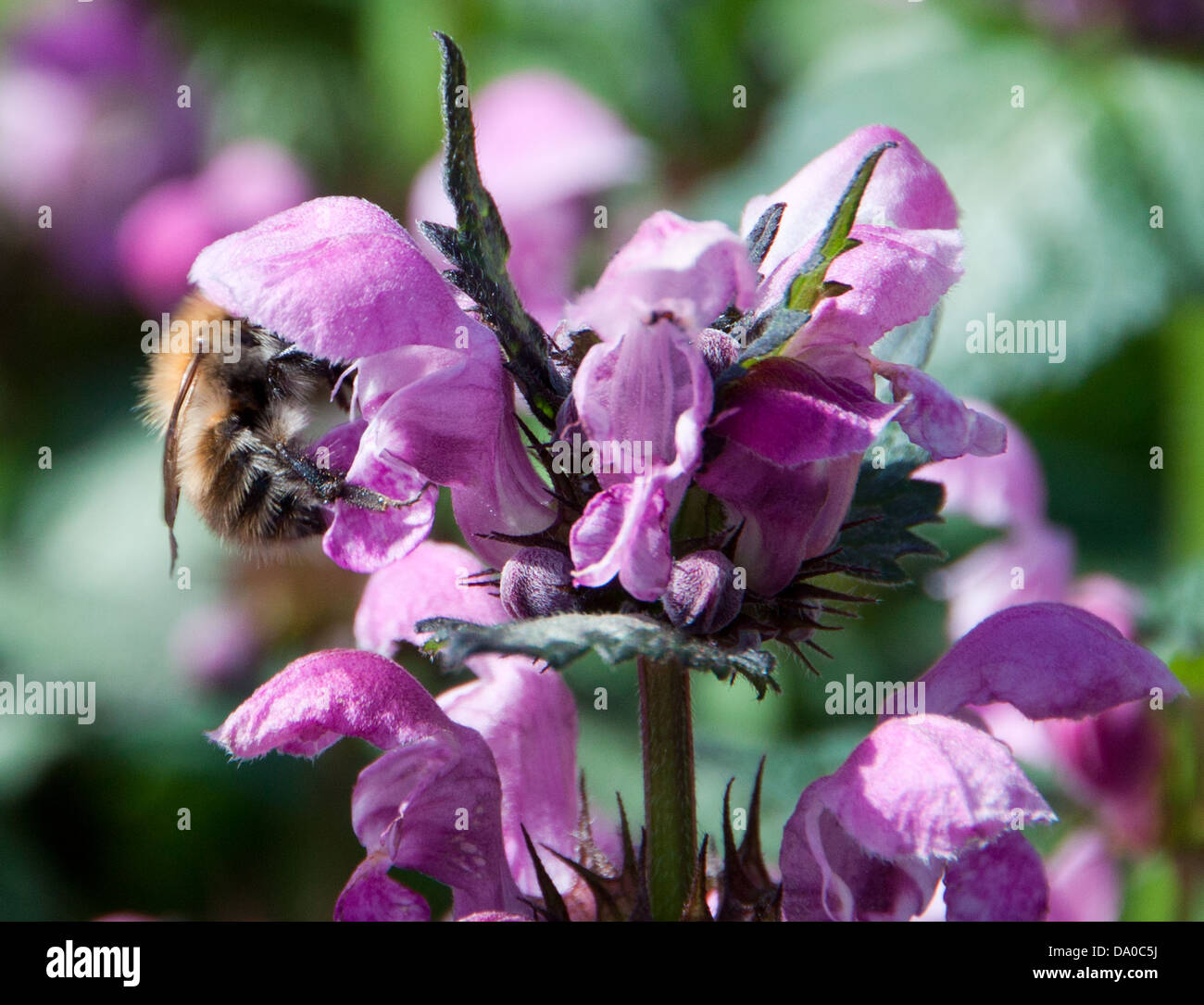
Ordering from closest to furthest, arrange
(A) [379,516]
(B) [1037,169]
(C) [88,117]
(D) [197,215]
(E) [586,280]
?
(A) [379,516]
(B) [1037,169]
(E) [586,280]
(D) [197,215]
(C) [88,117]

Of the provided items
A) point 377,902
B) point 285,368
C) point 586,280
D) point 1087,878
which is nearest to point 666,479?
point 377,902

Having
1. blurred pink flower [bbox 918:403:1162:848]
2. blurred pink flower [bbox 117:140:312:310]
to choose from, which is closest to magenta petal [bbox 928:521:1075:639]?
blurred pink flower [bbox 918:403:1162:848]

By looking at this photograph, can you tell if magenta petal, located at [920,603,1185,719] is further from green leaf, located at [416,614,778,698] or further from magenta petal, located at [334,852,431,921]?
magenta petal, located at [334,852,431,921]

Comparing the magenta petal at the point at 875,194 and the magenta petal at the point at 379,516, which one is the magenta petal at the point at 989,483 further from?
the magenta petal at the point at 379,516

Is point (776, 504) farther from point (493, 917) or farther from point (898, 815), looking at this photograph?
point (493, 917)

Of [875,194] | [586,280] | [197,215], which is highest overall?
[197,215]
